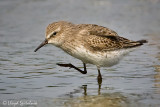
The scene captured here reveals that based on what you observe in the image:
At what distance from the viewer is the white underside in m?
8.06

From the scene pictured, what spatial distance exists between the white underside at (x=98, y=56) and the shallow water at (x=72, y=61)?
0.39m

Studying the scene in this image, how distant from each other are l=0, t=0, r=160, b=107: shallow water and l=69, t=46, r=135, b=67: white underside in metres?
0.39

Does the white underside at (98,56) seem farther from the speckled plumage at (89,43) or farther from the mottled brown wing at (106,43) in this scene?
the mottled brown wing at (106,43)

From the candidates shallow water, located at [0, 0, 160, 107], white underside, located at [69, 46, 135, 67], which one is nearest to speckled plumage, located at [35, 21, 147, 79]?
white underside, located at [69, 46, 135, 67]

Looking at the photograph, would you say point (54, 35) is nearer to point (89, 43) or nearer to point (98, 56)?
point (89, 43)

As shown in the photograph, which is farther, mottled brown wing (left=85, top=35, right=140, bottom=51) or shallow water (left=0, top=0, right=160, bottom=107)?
mottled brown wing (left=85, top=35, right=140, bottom=51)

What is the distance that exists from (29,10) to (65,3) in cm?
145

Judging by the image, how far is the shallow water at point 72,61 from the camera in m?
7.13

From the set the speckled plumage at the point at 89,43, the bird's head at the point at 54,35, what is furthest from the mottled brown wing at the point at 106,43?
the bird's head at the point at 54,35

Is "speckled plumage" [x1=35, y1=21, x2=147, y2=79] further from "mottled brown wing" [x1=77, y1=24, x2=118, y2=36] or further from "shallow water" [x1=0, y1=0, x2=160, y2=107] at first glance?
"shallow water" [x1=0, y1=0, x2=160, y2=107]

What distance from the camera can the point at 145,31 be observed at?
12.7m

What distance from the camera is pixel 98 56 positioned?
8.26 metres

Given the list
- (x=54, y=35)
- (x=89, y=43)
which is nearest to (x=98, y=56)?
(x=89, y=43)

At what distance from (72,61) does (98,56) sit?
196 centimetres
